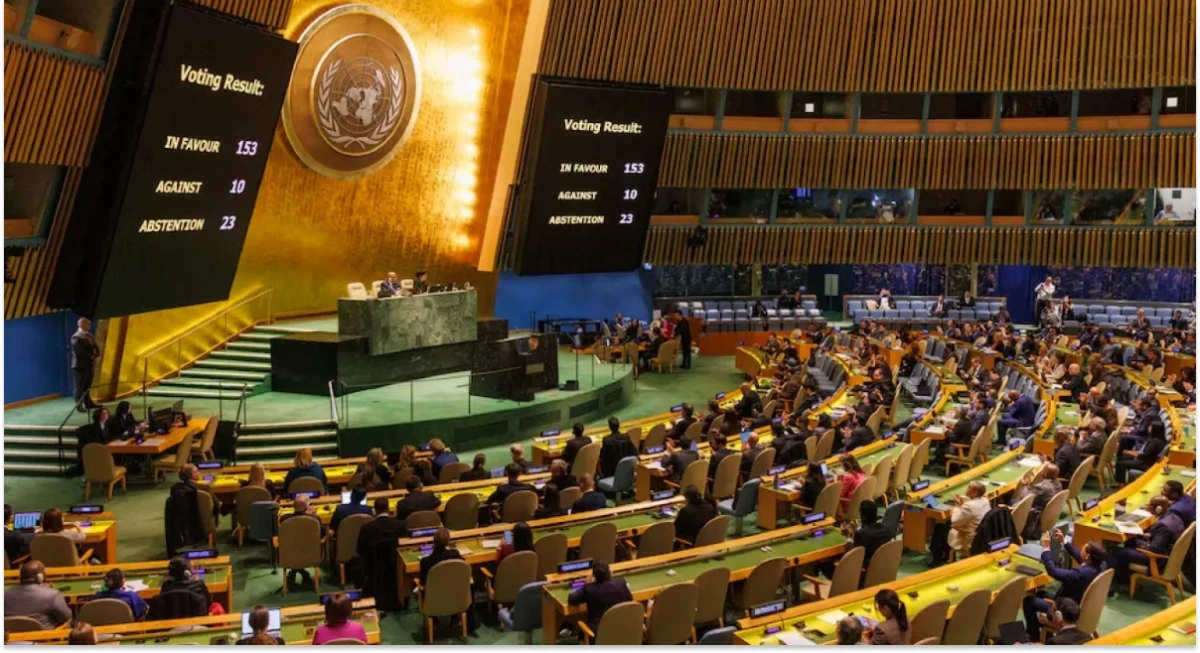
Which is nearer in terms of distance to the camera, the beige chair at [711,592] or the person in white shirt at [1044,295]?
the beige chair at [711,592]

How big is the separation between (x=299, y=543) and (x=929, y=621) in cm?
559

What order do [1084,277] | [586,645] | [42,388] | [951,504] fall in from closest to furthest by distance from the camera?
1. [586,645]
2. [951,504]
3. [42,388]
4. [1084,277]

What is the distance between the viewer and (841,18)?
27.2 meters

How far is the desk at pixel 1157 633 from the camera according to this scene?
23.7 ft

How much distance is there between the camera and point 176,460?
14617 millimetres

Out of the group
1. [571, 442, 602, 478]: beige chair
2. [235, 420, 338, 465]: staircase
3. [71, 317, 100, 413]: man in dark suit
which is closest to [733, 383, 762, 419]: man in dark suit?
[571, 442, 602, 478]: beige chair

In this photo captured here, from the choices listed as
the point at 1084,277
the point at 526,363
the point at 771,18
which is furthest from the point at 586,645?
the point at 1084,277

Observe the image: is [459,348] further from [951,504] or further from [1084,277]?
[1084,277]

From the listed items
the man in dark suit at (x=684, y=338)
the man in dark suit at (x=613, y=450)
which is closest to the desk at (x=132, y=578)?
the man in dark suit at (x=613, y=450)

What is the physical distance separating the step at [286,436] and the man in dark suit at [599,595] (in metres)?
8.74

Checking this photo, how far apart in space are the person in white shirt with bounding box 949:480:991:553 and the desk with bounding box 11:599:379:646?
18.0 ft

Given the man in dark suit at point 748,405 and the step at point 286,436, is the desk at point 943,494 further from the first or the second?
the step at point 286,436

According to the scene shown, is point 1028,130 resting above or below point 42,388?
above

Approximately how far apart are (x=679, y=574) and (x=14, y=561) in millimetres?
5422
